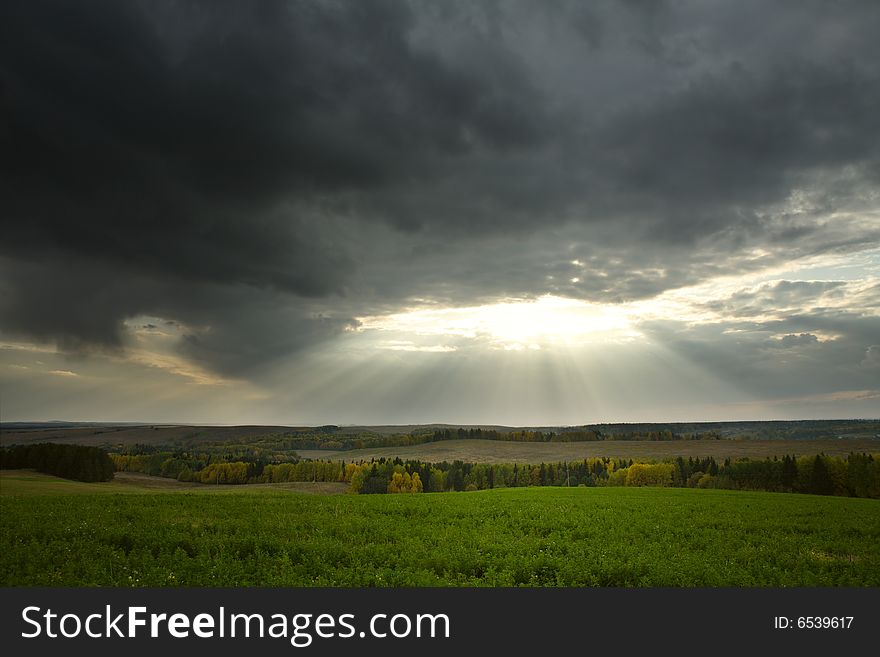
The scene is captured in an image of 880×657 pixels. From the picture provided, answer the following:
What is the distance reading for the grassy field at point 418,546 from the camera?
45.9 feet

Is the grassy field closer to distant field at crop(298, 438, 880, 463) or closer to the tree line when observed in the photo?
the tree line

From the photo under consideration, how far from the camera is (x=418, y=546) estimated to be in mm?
17047

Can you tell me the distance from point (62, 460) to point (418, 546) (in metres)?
121

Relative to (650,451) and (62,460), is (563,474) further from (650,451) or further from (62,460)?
(62,460)

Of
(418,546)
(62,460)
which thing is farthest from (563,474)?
(418,546)

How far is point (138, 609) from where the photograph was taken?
36.2 ft

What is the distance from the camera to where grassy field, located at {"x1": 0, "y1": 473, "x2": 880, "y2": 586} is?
13992 millimetres

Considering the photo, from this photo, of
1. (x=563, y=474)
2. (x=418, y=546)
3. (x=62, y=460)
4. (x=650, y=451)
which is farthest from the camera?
(x=650, y=451)

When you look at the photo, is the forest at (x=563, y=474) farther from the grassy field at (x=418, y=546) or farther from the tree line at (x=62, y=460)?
the grassy field at (x=418, y=546)

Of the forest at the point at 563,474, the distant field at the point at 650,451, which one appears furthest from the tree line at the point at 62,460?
the distant field at the point at 650,451

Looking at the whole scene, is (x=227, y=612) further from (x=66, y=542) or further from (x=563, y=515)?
(x=563, y=515)

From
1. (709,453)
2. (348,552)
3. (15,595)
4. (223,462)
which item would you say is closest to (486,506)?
(348,552)

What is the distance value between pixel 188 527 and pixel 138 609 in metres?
9.21

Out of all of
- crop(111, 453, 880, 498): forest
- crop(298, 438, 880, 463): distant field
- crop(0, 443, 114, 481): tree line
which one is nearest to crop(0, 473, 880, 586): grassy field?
crop(111, 453, 880, 498): forest
